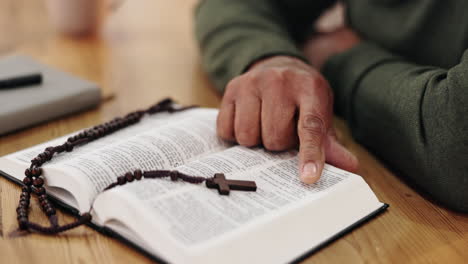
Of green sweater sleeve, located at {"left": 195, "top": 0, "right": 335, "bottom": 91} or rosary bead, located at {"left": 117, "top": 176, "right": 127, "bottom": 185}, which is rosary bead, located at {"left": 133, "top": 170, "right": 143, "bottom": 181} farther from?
green sweater sleeve, located at {"left": 195, "top": 0, "right": 335, "bottom": 91}

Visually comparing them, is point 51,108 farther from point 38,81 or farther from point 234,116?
point 234,116

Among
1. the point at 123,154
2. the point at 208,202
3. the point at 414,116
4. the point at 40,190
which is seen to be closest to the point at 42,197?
the point at 40,190

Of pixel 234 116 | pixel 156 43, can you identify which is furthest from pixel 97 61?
pixel 234 116

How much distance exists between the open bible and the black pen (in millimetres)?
256

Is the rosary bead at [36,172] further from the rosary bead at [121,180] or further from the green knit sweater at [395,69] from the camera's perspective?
the green knit sweater at [395,69]

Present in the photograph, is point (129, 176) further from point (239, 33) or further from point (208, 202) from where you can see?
point (239, 33)

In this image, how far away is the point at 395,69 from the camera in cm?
85

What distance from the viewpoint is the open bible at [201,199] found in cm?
54

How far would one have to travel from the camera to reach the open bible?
0.54 metres

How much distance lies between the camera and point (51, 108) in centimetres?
94

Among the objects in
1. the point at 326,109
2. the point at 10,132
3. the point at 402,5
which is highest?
the point at 402,5

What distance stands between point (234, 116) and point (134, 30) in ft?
3.02

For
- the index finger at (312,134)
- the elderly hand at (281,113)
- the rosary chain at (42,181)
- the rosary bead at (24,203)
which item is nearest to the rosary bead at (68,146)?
the rosary chain at (42,181)

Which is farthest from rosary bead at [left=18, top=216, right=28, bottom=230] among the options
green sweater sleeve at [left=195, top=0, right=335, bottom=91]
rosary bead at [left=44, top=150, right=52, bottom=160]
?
green sweater sleeve at [left=195, top=0, right=335, bottom=91]
